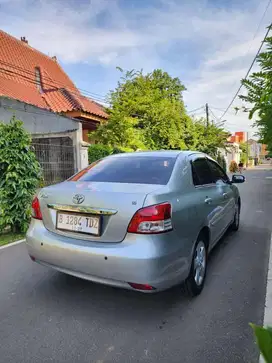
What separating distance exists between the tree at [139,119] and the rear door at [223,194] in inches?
311

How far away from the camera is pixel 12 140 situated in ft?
18.5

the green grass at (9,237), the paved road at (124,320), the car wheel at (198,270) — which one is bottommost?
the paved road at (124,320)

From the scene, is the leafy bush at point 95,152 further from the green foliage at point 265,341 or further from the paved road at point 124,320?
the green foliage at point 265,341

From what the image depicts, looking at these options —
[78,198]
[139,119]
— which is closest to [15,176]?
[78,198]

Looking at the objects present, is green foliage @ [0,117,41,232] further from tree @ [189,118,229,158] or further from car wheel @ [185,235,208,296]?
tree @ [189,118,229,158]

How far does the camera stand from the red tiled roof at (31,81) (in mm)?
13352

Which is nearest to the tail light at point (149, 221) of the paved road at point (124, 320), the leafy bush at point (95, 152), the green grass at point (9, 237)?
the paved road at point (124, 320)

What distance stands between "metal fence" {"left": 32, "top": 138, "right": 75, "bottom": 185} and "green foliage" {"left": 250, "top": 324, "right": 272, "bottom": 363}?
855 centimetres

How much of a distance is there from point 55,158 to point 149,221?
7526 mm

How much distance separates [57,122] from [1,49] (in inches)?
247

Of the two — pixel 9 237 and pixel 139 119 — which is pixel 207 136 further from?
pixel 9 237

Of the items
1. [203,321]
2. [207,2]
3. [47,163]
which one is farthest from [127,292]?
[47,163]

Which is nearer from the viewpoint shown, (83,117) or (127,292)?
(127,292)

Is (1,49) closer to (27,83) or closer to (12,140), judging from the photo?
(27,83)
